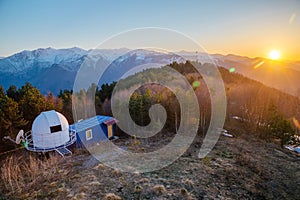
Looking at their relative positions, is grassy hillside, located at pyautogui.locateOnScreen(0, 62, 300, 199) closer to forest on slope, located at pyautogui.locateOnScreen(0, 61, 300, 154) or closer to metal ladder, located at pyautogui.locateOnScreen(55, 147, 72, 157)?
forest on slope, located at pyautogui.locateOnScreen(0, 61, 300, 154)

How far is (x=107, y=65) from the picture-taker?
34.5 metres

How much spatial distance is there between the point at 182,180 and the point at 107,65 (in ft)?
98.8

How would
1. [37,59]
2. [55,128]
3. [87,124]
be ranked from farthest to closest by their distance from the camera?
[37,59] → [87,124] → [55,128]

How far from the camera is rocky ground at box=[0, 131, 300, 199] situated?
20.8 feet

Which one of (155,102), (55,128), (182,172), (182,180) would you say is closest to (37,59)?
(155,102)

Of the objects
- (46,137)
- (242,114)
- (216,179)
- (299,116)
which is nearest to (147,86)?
(242,114)

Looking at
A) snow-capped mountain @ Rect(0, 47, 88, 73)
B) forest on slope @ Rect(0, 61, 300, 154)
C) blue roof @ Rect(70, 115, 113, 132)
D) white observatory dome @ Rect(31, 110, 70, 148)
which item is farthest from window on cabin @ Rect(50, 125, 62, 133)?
snow-capped mountain @ Rect(0, 47, 88, 73)

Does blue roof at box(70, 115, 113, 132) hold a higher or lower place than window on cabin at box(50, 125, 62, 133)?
lower

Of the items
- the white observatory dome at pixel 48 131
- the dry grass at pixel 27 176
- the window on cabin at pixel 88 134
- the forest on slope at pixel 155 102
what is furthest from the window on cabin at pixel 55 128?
the forest on slope at pixel 155 102

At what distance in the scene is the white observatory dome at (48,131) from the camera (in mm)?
11016

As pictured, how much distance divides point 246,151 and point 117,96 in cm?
1108

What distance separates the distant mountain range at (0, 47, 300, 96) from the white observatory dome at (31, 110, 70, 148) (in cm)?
1033

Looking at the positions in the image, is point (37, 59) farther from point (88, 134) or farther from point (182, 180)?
point (182, 180)

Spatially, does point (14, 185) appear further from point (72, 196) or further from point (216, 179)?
point (216, 179)
